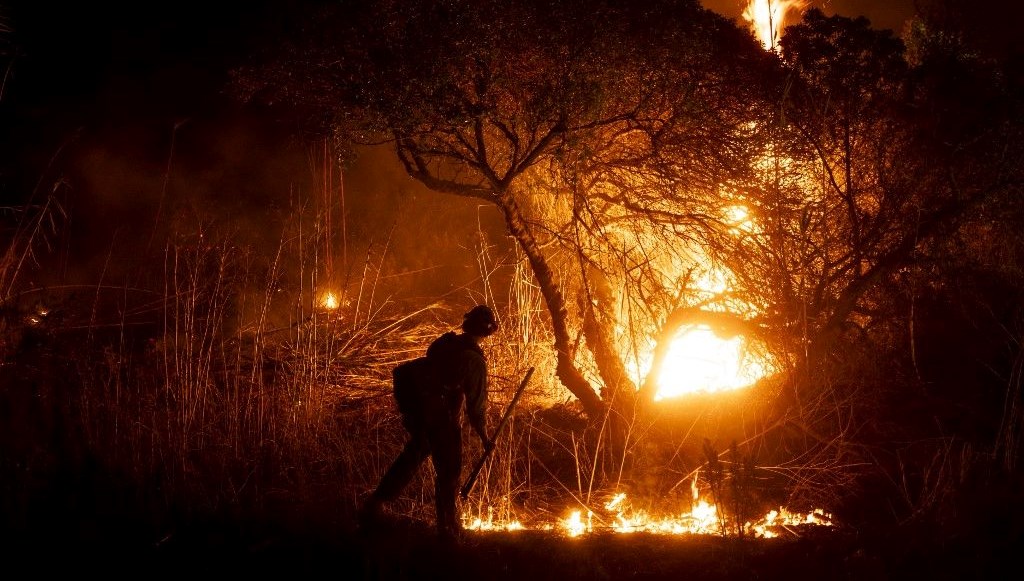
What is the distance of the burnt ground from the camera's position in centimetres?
507

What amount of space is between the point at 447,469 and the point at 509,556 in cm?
72

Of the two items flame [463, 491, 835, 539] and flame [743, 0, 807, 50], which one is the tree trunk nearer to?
flame [463, 491, 835, 539]

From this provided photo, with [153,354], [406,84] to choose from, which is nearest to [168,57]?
[153,354]

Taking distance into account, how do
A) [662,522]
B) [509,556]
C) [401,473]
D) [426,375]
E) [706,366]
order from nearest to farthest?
1. [509,556]
2. [426,375]
3. [401,473]
4. [662,522]
5. [706,366]

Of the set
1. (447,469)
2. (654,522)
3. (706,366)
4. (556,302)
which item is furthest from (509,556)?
(706,366)

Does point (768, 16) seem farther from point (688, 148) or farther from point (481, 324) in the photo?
point (481, 324)

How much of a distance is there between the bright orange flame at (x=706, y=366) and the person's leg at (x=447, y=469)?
112 inches

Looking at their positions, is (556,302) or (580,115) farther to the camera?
(556,302)

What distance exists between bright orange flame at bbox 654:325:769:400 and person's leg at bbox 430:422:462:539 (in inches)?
112

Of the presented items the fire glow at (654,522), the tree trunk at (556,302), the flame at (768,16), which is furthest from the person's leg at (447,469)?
the flame at (768,16)

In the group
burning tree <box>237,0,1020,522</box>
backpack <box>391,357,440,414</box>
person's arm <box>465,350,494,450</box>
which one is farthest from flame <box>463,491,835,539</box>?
backpack <box>391,357,440,414</box>

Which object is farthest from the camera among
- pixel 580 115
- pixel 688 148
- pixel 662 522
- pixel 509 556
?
pixel 688 148

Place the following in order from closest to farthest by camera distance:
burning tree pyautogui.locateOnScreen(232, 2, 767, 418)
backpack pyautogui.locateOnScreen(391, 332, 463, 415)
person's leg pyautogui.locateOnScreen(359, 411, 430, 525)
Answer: backpack pyautogui.locateOnScreen(391, 332, 463, 415) → person's leg pyautogui.locateOnScreen(359, 411, 430, 525) → burning tree pyautogui.locateOnScreen(232, 2, 767, 418)

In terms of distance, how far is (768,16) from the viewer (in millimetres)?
8258
